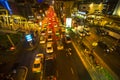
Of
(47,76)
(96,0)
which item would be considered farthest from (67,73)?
(96,0)

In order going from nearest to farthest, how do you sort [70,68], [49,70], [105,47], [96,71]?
1. [96,71]
2. [49,70]
3. [70,68]
4. [105,47]

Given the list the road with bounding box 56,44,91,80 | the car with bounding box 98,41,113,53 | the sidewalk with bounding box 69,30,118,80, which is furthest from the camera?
the car with bounding box 98,41,113,53

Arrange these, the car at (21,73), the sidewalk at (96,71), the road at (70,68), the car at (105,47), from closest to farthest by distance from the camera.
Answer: the sidewalk at (96,71) → the road at (70,68) → the car at (21,73) → the car at (105,47)

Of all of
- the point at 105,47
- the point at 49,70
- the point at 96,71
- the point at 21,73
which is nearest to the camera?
the point at 96,71

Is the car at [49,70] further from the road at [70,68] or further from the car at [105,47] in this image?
the car at [105,47]

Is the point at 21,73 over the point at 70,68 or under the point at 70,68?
over

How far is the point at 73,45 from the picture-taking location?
38031 millimetres

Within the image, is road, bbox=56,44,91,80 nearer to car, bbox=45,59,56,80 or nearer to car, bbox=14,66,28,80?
car, bbox=45,59,56,80

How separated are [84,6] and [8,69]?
71.7 meters

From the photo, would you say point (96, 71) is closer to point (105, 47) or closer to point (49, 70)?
point (49, 70)

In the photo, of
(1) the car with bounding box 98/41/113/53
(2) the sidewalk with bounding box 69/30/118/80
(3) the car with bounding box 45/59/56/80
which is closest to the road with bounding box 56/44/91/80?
(2) the sidewalk with bounding box 69/30/118/80

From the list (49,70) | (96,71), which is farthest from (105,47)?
(49,70)

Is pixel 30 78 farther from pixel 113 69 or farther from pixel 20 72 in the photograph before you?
pixel 113 69

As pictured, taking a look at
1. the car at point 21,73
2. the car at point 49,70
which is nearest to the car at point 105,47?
the car at point 49,70
